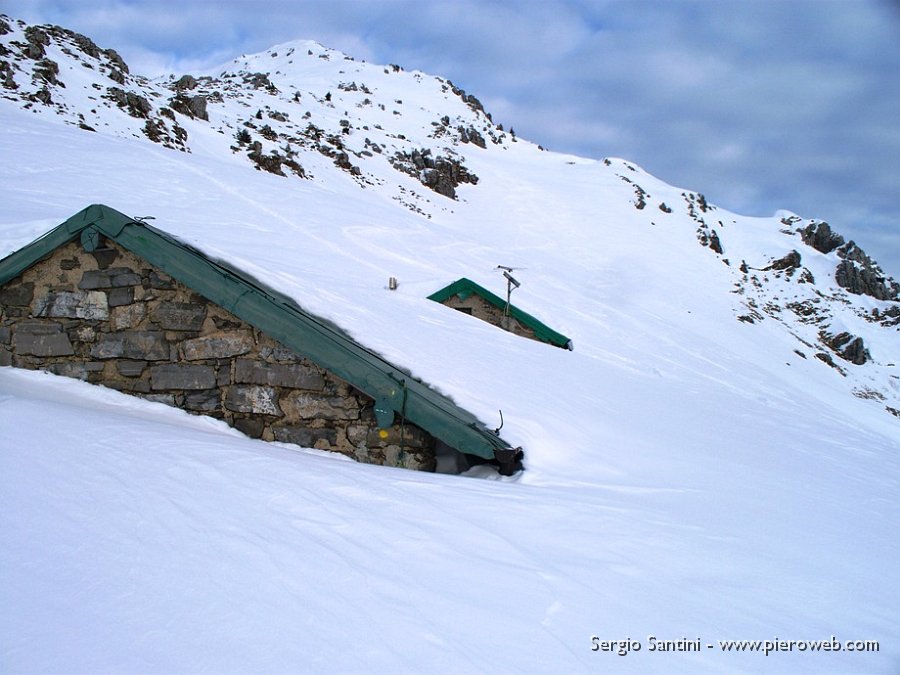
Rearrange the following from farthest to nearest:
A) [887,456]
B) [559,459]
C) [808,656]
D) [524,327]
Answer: [524,327] < [887,456] < [559,459] < [808,656]

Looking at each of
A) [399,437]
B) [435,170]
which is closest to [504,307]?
[399,437]

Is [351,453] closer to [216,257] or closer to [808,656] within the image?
[216,257]

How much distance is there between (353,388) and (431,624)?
282 cm

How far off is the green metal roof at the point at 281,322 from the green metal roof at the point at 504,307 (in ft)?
35.8

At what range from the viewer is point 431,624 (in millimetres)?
2230

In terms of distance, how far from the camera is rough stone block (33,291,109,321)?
5.08 m

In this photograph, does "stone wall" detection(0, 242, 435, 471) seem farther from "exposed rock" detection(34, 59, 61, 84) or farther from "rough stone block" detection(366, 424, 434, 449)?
"exposed rock" detection(34, 59, 61, 84)

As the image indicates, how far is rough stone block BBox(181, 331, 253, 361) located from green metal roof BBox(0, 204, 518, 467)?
0.78ft

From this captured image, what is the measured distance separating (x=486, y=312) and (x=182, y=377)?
38.7 ft

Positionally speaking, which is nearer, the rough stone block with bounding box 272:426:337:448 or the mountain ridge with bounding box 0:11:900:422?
the rough stone block with bounding box 272:426:337:448

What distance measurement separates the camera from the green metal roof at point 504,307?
52.2ft

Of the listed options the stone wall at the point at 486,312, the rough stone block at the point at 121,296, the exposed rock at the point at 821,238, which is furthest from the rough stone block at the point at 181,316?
the exposed rock at the point at 821,238

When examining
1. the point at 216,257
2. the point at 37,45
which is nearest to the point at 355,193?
the point at 37,45

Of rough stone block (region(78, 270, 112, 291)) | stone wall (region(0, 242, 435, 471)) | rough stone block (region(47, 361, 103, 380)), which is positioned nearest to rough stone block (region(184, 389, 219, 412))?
stone wall (region(0, 242, 435, 471))
